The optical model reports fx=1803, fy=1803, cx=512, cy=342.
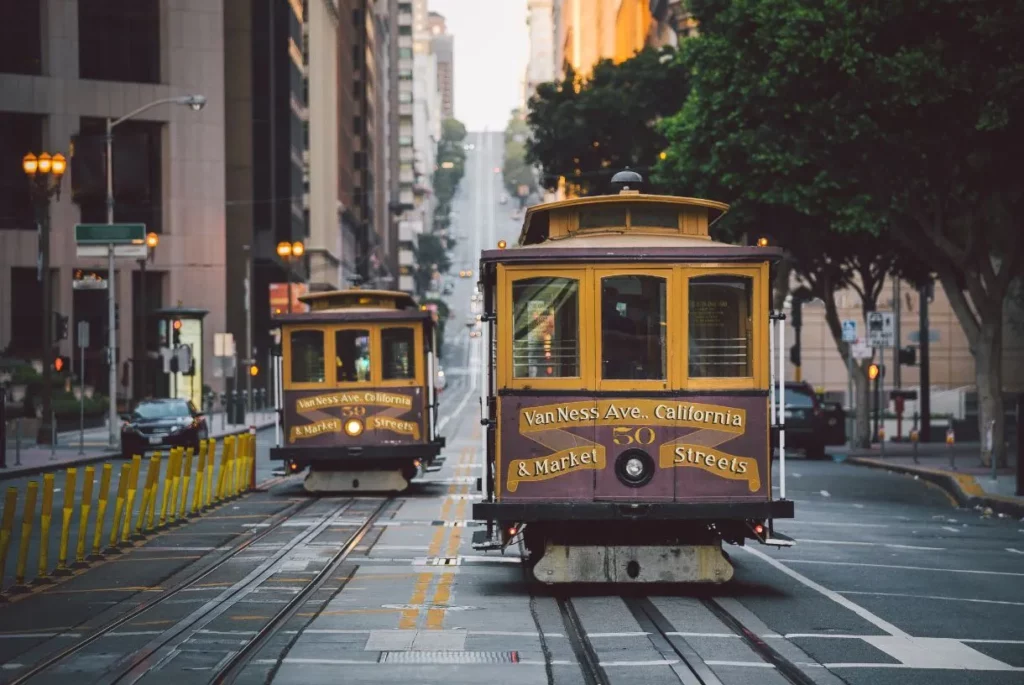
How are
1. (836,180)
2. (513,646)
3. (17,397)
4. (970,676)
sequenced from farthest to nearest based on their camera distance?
(17,397) → (836,180) → (513,646) → (970,676)

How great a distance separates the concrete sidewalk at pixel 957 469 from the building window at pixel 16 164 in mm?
39614

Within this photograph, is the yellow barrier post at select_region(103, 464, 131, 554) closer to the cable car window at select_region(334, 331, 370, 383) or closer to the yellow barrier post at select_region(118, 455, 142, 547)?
the yellow barrier post at select_region(118, 455, 142, 547)

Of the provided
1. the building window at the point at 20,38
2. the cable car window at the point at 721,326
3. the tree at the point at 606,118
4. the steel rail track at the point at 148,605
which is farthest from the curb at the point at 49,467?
the building window at the point at 20,38

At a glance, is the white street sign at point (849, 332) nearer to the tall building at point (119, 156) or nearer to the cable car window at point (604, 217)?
the cable car window at point (604, 217)

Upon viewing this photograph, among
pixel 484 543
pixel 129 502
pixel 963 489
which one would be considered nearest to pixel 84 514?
pixel 129 502

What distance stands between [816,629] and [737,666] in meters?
2.09

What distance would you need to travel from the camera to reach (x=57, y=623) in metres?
14.1

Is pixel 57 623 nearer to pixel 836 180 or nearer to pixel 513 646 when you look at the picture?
pixel 513 646

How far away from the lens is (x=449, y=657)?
39.7 ft

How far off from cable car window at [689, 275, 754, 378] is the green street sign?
31490 millimetres

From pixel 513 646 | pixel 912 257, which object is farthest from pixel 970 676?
pixel 912 257

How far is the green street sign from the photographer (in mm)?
45000

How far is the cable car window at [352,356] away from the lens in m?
28.6

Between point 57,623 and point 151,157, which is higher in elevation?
point 151,157
